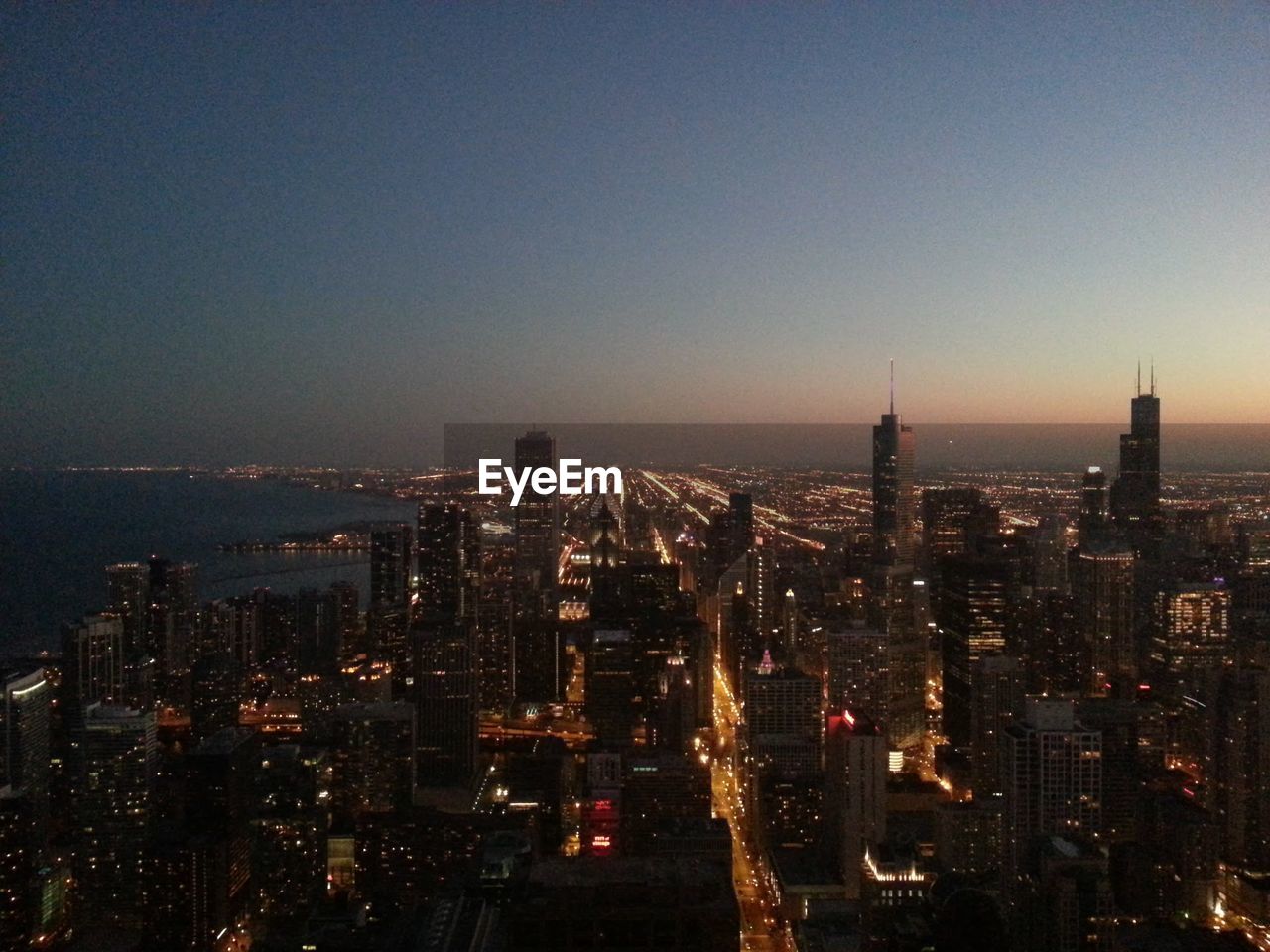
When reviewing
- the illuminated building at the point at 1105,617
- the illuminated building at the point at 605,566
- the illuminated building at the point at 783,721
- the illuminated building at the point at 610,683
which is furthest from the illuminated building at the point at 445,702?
the illuminated building at the point at 1105,617

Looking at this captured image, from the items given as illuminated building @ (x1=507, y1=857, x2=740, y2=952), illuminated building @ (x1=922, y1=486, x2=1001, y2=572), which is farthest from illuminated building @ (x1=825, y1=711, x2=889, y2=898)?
illuminated building @ (x1=507, y1=857, x2=740, y2=952)

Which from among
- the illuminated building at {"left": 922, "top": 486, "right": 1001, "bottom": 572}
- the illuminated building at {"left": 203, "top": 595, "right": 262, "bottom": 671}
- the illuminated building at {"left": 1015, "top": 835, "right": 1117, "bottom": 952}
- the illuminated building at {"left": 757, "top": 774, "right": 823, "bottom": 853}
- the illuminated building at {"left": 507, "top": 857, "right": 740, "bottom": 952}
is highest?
the illuminated building at {"left": 922, "top": 486, "right": 1001, "bottom": 572}

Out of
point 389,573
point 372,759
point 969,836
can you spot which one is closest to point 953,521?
point 969,836

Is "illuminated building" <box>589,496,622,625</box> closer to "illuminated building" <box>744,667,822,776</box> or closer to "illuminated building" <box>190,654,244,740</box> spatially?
"illuminated building" <box>744,667,822,776</box>

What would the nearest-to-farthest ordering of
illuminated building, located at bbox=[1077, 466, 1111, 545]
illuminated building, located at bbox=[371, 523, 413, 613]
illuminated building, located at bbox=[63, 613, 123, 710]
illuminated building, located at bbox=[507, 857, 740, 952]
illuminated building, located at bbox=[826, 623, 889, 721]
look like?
illuminated building, located at bbox=[507, 857, 740, 952] → illuminated building, located at bbox=[1077, 466, 1111, 545] → illuminated building, located at bbox=[63, 613, 123, 710] → illuminated building, located at bbox=[826, 623, 889, 721] → illuminated building, located at bbox=[371, 523, 413, 613]

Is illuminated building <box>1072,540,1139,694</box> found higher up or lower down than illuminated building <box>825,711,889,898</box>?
higher up

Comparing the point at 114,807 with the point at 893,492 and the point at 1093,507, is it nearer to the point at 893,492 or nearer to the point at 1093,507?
the point at 893,492
